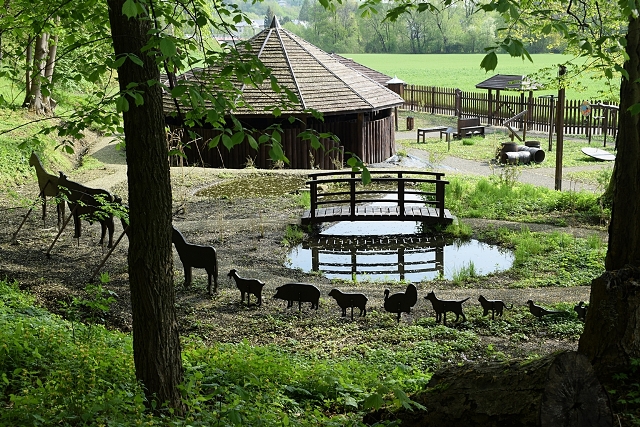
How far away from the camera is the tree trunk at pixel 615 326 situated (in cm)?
580

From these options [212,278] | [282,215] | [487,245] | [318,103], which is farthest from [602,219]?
[318,103]

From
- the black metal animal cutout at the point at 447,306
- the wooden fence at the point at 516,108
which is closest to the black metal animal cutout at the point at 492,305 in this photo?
the black metal animal cutout at the point at 447,306

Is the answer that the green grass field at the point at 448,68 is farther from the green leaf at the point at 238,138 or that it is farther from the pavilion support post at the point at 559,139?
the green leaf at the point at 238,138

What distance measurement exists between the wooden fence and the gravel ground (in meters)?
18.8

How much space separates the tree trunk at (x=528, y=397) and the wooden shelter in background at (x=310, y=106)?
20.0 meters

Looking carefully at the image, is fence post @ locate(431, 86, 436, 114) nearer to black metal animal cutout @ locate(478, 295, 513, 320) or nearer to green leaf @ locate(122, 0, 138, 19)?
black metal animal cutout @ locate(478, 295, 513, 320)

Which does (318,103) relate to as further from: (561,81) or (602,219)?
(602,219)

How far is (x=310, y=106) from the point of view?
2617cm


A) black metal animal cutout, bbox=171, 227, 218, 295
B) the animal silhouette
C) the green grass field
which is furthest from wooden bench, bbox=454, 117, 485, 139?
black metal animal cutout, bbox=171, 227, 218, 295

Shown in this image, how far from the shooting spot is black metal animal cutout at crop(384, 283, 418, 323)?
1003 cm

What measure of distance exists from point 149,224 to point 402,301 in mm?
5518

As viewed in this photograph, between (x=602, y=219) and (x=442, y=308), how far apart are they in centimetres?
786

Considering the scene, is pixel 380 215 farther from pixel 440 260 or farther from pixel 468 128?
pixel 468 128

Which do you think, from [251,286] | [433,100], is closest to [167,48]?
[251,286]
